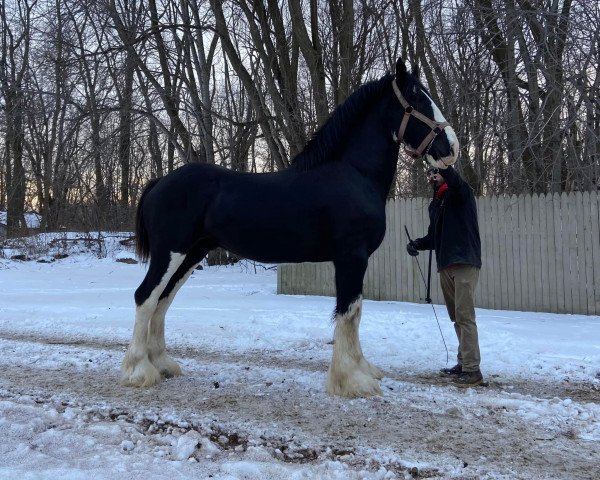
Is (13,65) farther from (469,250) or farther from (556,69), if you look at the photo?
(469,250)

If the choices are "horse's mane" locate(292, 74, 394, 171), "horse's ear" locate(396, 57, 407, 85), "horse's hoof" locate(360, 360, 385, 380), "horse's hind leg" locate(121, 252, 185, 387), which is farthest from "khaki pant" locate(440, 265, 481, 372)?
"horse's hind leg" locate(121, 252, 185, 387)

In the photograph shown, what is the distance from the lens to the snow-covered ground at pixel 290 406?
2732 millimetres

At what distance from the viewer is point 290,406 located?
3.77m

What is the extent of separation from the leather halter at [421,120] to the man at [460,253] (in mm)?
283

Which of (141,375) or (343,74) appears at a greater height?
(343,74)

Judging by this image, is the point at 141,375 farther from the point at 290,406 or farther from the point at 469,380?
the point at 469,380

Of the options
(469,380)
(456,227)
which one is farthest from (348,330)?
(456,227)

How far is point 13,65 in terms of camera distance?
21.4m

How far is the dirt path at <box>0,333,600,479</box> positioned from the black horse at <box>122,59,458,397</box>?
0.34 m

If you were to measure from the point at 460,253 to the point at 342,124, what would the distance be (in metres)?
1.56

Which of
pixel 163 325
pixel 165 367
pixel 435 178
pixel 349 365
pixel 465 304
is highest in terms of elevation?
pixel 435 178

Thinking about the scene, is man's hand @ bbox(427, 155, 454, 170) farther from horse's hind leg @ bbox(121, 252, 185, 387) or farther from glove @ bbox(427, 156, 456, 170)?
horse's hind leg @ bbox(121, 252, 185, 387)

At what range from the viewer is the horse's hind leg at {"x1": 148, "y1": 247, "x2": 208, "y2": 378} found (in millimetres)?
4668

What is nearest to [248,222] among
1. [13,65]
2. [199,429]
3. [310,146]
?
[310,146]
